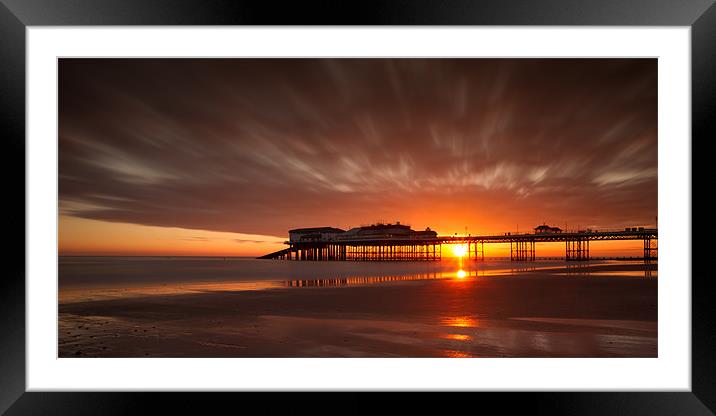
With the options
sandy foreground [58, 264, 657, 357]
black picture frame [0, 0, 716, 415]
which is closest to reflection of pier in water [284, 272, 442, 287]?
sandy foreground [58, 264, 657, 357]

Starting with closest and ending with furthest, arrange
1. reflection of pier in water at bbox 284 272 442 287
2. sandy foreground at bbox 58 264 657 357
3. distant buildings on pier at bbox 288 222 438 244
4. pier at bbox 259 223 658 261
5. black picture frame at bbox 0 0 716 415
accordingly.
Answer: black picture frame at bbox 0 0 716 415, sandy foreground at bbox 58 264 657 357, reflection of pier in water at bbox 284 272 442 287, pier at bbox 259 223 658 261, distant buildings on pier at bbox 288 222 438 244

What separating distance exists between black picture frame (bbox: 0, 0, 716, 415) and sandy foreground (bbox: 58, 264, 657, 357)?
981 mm

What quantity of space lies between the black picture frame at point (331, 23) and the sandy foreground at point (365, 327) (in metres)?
0.98

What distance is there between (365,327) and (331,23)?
2.71 m

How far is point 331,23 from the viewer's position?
2.12m

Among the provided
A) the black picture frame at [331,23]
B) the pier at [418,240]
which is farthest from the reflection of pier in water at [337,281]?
the pier at [418,240]

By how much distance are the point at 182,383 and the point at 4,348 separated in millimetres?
789

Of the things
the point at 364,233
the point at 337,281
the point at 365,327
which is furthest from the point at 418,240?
the point at 365,327

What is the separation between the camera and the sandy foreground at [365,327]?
3.24 meters

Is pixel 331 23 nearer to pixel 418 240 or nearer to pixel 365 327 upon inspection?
pixel 365 327

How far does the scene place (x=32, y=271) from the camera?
2268 millimetres

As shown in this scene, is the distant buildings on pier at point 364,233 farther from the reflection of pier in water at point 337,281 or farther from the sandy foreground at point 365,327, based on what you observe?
the sandy foreground at point 365,327

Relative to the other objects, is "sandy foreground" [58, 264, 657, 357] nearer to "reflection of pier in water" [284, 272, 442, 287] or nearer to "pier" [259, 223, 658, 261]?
"reflection of pier in water" [284, 272, 442, 287]

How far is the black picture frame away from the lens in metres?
2.10
